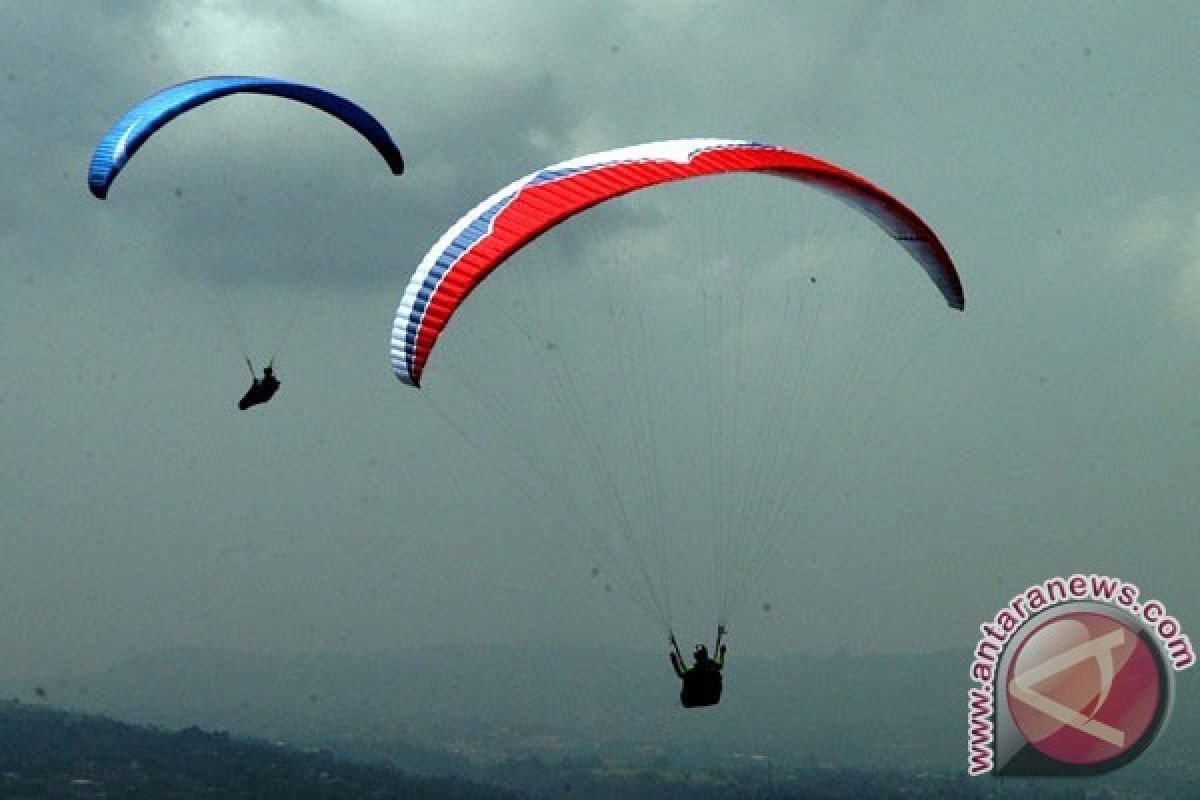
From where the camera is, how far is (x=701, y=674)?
27844mm

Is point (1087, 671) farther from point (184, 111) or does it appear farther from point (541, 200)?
point (184, 111)

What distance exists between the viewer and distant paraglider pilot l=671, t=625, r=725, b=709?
27400mm

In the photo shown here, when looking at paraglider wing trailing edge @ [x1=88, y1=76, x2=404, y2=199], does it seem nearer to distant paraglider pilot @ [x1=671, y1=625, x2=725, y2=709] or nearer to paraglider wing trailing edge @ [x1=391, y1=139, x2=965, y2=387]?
paraglider wing trailing edge @ [x1=391, y1=139, x2=965, y2=387]

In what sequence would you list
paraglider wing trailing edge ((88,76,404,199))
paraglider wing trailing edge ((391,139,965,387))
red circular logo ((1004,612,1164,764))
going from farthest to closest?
red circular logo ((1004,612,1164,764)) < paraglider wing trailing edge ((88,76,404,199)) < paraglider wing trailing edge ((391,139,965,387))

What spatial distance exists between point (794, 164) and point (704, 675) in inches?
394

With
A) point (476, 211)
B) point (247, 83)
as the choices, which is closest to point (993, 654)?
point (476, 211)

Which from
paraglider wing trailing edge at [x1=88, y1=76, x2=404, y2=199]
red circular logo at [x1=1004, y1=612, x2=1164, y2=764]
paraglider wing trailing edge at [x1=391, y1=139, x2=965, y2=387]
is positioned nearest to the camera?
paraglider wing trailing edge at [x1=391, y1=139, x2=965, y2=387]

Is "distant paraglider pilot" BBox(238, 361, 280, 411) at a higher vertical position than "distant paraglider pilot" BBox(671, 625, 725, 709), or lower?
higher

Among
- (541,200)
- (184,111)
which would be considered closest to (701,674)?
(541,200)

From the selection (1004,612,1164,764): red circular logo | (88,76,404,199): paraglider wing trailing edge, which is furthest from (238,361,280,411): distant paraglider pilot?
(1004,612,1164,764): red circular logo

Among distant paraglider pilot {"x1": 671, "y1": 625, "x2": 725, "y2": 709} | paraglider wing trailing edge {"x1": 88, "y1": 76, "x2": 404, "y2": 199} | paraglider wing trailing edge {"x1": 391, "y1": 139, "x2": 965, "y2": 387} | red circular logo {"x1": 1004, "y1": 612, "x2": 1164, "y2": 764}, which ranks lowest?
distant paraglider pilot {"x1": 671, "y1": 625, "x2": 725, "y2": 709}

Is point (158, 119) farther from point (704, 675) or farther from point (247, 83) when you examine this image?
point (704, 675)

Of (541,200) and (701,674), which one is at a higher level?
(541,200)

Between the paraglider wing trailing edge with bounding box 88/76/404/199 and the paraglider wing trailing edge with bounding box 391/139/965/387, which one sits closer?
the paraglider wing trailing edge with bounding box 391/139/965/387
